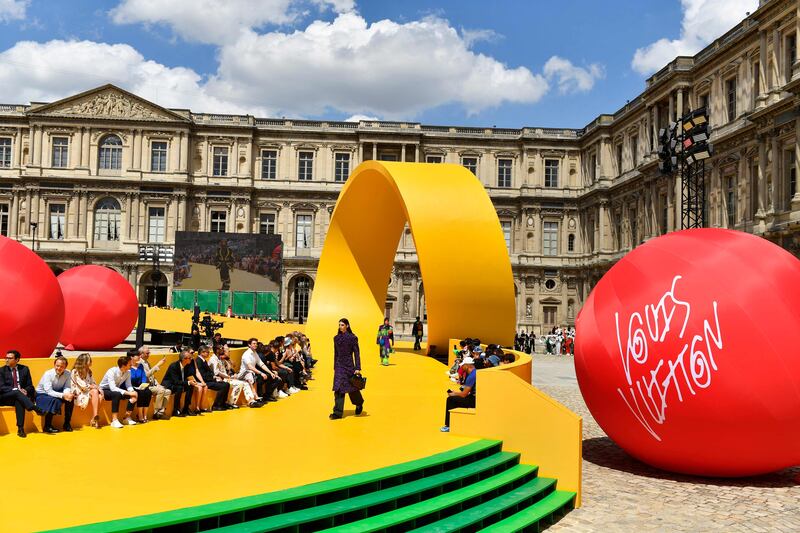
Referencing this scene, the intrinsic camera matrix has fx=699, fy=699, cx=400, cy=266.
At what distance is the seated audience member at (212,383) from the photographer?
10.1 metres

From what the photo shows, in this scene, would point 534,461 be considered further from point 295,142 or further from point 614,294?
point 295,142

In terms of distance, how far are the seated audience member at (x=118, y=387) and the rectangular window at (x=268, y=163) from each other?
44.0 metres

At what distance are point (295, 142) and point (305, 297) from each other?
11527 millimetres

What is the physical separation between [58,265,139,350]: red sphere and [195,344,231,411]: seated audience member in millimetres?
11195

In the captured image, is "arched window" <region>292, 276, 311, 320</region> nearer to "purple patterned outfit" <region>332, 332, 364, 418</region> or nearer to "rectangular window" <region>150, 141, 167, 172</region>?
"rectangular window" <region>150, 141, 167, 172</region>

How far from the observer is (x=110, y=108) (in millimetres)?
48812

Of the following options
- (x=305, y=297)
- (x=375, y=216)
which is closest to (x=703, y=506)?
(x=375, y=216)

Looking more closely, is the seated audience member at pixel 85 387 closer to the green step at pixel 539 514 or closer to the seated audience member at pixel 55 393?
the seated audience member at pixel 55 393

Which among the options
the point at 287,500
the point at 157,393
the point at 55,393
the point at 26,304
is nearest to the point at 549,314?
the point at 26,304

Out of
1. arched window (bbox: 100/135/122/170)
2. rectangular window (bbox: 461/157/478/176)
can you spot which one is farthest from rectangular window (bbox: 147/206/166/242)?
rectangular window (bbox: 461/157/478/176)

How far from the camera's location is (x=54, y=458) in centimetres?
672

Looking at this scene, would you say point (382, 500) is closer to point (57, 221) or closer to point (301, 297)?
point (301, 297)

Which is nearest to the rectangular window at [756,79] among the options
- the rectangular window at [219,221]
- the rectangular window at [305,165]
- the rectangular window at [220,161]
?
the rectangular window at [305,165]

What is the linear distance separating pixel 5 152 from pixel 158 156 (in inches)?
422
